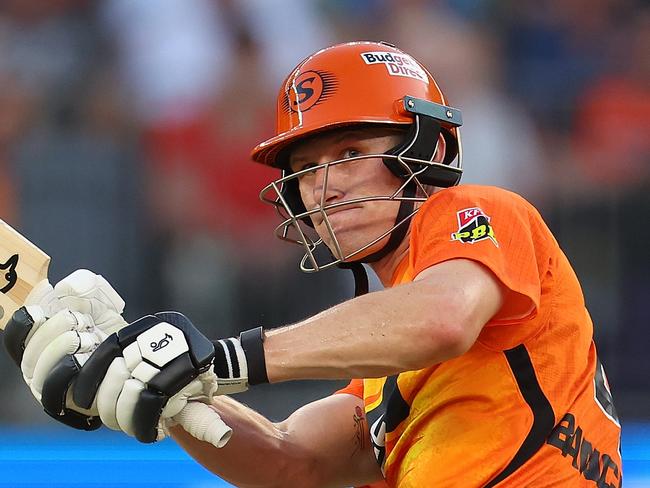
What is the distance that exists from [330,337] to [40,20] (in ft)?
15.3

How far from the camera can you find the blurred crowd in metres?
5.88

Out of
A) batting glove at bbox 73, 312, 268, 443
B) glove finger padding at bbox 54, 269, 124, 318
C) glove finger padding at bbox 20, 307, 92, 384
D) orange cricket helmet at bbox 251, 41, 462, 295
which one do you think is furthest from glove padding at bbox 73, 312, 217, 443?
orange cricket helmet at bbox 251, 41, 462, 295

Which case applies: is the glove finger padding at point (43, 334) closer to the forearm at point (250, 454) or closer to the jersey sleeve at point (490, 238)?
the jersey sleeve at point (490, 238)

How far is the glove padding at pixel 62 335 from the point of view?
2.44 metres

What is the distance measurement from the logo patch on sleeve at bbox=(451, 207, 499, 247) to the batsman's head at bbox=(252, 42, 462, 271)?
1.33 feet

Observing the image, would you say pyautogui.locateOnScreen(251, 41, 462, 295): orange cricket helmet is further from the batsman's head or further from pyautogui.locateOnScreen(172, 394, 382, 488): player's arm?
pyautogui.locateOnScreen(172, 394, 382, 488): player's arm

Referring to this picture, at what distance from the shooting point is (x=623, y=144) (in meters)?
6.29

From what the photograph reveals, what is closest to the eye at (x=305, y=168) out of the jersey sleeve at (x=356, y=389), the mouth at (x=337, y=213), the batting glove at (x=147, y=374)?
the mouth at (x=337, y=213)

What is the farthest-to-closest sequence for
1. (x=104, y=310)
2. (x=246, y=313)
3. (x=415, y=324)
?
(x=246, y=313), (x=104, y=310), (x=415, y=324)

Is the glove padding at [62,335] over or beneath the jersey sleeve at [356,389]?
over

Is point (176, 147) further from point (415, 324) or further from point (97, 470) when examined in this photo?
point (415, 324)

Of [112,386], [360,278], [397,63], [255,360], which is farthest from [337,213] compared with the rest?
[112,386]

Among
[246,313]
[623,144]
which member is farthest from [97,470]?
[623,144]

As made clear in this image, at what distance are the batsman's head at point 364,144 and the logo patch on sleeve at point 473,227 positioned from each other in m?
0.41
